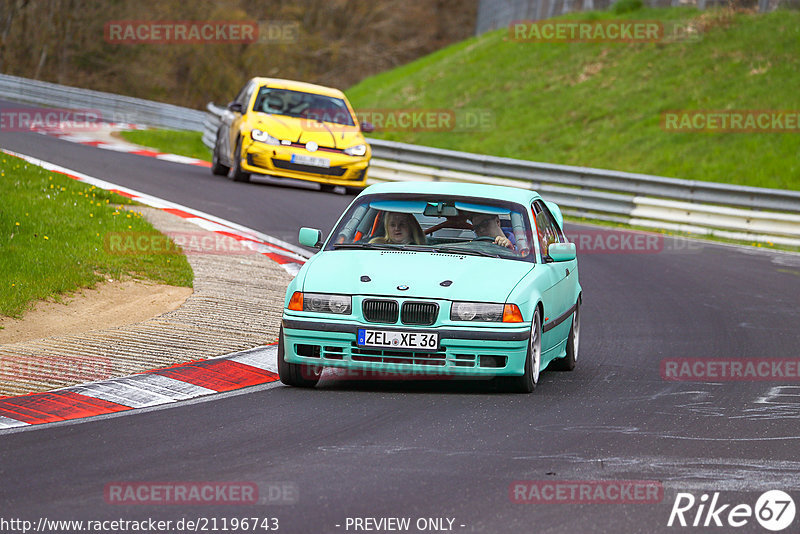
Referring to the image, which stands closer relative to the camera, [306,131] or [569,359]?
[569,359]

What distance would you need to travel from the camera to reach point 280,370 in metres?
8.57

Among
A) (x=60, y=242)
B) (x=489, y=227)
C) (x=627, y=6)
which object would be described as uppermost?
(x=627, y=6)

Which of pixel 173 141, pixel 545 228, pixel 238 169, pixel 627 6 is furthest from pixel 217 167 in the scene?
pixel 627 6

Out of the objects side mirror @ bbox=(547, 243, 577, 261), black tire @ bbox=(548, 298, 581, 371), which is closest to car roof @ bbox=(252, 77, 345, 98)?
black tire @ bbox=(548, 298, 581, 371)

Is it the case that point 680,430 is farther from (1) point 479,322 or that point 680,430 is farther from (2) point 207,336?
(2) point 207,336

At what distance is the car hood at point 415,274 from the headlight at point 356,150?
12677 mm

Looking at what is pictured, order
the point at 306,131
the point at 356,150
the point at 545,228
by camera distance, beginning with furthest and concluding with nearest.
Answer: the point at 356,150, the point at 306,131, the point at 545,228

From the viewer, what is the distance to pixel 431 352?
8.21m

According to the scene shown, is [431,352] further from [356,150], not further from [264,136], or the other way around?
[356,150]

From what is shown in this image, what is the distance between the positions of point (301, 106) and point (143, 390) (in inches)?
571

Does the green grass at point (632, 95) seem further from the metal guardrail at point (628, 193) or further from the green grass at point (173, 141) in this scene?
the green grass at point (173, 141)

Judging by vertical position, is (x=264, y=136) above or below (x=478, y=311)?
above

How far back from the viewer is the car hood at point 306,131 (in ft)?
69.8

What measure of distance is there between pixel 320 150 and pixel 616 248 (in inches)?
214
